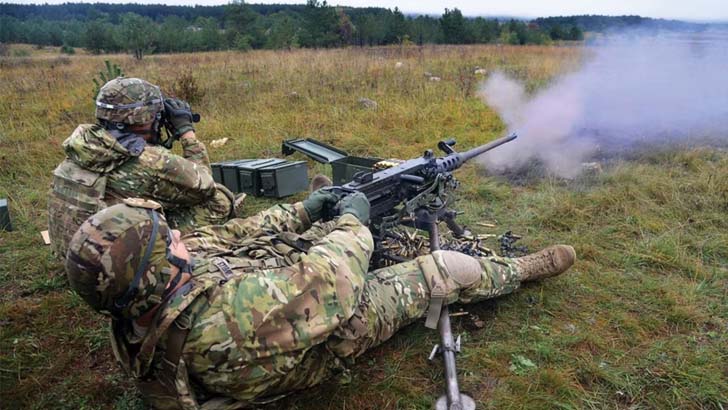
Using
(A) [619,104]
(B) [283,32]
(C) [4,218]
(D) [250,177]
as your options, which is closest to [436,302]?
(D) [250,177]

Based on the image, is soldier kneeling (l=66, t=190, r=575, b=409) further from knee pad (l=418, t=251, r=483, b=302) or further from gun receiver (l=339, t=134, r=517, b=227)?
gun receiver (l=339, t=134, r=517, b=227)

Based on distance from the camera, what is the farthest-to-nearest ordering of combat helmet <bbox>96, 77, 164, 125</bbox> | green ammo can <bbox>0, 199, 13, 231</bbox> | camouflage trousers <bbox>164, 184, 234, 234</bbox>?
green ammo can <bbox>0, 199, 13, 231</bbox>, camouflage trousers <bbox>164, 184, 234, 234</bbox>, combat helmet <bbox>96, 77, 164, 125</bbox>

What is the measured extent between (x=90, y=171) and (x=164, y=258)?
1979mm

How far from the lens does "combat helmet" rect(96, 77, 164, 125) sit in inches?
144

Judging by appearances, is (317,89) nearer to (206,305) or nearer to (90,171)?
(90,171)

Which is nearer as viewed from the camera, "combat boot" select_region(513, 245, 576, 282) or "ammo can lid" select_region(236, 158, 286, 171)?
"combat boot" select_region(513, 245, 576, 282)

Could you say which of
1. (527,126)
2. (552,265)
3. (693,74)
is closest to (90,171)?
(552,265)

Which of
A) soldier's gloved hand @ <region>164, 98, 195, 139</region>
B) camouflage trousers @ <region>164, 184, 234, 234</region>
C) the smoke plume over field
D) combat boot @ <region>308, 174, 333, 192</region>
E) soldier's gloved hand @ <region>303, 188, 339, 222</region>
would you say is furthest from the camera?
the smoke plume over field

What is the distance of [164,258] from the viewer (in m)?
2.03

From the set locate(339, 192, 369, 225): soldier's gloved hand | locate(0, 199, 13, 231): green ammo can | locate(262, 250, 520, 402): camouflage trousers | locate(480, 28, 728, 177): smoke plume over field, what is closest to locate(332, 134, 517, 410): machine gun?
locate(339, 192, 369, 225): soldier's gloved hand

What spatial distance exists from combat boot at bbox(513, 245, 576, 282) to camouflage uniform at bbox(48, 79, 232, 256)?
2.65m

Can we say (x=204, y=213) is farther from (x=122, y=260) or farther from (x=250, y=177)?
(x=122, y=260)

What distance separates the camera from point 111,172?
361 centimetres

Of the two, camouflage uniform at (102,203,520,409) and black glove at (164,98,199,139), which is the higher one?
black glove at (164,98,199,139)
